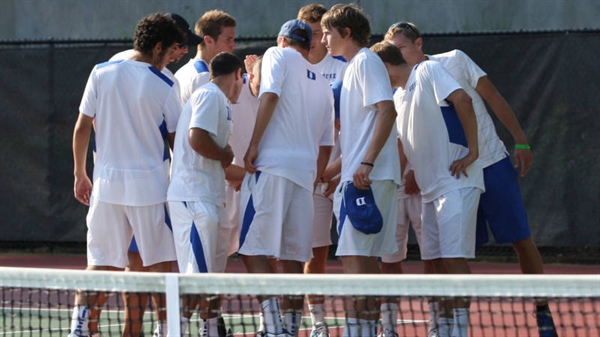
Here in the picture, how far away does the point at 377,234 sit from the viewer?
16.3ft

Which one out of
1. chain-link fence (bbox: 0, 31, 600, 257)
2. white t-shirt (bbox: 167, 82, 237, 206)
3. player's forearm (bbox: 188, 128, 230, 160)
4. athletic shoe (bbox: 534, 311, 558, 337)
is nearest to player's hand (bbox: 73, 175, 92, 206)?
white t-shirt (bbox: 167, 82, 237, 206)

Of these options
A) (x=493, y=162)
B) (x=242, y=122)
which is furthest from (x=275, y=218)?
(x=493, y=162)

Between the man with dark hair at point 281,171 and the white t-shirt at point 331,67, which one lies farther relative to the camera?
the white t-shirt at point 331,67

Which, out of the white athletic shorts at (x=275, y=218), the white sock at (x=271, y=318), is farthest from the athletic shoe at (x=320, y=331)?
the white sock at (x=271, y=318)

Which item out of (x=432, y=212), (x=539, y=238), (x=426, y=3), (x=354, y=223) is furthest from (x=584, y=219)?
(x=354, y=223)

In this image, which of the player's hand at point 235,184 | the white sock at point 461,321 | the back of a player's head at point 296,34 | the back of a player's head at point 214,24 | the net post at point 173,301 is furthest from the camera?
the back of a player's head at point 214,24

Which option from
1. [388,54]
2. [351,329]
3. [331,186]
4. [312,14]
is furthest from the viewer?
[312,14]

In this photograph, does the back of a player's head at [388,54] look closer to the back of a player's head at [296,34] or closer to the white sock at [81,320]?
the back of a player's head at [296,34]

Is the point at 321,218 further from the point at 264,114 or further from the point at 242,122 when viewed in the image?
the point at 264,114

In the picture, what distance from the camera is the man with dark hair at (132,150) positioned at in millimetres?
Answer: 5148

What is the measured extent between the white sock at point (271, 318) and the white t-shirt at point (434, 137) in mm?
1012

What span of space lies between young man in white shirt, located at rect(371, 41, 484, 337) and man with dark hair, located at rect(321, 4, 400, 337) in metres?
0.25

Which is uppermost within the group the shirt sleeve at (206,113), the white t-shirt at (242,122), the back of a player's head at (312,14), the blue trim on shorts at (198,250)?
the back of a player's head at (312,14)

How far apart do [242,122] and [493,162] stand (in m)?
1.41
